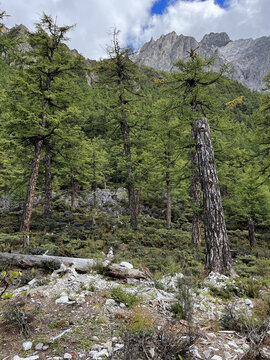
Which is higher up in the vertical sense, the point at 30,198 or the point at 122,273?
the point at 30,198

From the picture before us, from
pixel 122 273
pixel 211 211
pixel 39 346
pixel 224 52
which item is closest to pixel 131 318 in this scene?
pixel 39 346

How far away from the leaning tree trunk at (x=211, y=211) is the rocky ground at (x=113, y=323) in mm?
1493

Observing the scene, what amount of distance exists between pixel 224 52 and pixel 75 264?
188 meters

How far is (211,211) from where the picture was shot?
6.59m

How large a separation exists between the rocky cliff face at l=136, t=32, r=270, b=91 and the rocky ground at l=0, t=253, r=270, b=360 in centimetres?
13676

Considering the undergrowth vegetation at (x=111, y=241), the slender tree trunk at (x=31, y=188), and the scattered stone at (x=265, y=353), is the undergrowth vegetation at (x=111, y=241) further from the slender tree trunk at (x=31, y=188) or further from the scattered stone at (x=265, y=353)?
the scattered stone at (x=265, y=353)

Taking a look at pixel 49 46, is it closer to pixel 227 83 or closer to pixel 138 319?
pixel 227 83

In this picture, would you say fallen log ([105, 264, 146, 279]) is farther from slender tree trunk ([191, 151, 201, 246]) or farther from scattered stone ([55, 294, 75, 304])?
slender tree trunk ([191, 151, 201, 246])

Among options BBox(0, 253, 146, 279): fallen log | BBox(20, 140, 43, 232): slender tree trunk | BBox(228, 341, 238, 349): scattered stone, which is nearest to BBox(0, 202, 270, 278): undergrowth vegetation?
BBox(20, 140, 43, 232): slender tree trunk

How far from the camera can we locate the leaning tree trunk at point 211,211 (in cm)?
616

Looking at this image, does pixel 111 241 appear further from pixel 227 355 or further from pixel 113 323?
pixel 227 355

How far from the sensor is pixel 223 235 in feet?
20.9

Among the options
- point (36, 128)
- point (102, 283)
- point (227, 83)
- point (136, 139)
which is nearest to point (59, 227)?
point (36, 128)

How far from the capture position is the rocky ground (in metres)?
2.36
